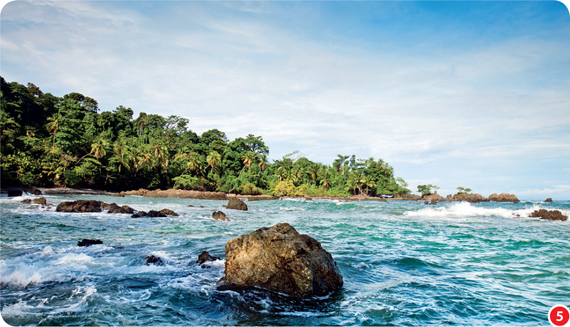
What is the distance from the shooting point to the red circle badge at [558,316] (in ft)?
15.3

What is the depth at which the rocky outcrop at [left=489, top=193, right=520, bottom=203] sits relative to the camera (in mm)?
87188

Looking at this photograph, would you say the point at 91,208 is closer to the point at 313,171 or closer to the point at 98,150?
the point at 98,150

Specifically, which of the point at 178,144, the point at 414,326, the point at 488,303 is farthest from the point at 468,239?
the point at 178,144

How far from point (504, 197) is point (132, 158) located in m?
101

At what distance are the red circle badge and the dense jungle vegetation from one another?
163ft

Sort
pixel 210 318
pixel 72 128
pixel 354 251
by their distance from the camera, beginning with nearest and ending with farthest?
pixel 210 318
pixel 354 251
pixel 72 128

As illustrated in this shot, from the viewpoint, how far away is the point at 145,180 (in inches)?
2393

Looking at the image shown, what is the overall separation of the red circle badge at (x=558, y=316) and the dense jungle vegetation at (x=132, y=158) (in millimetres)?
49547

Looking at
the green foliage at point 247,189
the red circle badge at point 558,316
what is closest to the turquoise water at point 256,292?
the red circle badge at point 558,316

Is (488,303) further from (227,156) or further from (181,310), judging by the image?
(227,156)

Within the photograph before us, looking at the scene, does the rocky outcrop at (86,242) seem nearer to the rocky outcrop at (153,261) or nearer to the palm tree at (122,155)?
the rocky outcrop at (153,261)

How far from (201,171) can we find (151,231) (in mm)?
57963

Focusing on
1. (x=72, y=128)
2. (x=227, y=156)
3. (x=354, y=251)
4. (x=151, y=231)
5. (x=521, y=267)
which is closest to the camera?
(x=521, y=267)

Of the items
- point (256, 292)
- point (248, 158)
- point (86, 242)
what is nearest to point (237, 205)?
point (86, 242)
